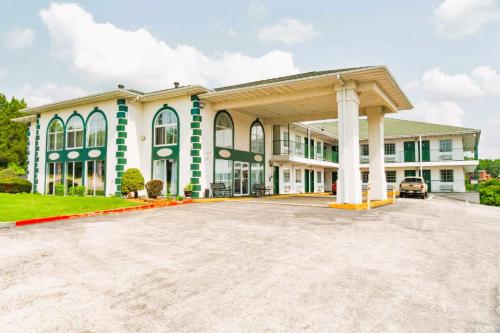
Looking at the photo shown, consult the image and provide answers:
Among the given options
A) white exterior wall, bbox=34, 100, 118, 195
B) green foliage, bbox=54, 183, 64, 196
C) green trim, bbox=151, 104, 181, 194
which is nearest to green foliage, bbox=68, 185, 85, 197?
white exterior wall, bbox=34, 100, 118, 195

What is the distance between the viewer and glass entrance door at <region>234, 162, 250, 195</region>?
22.1 metres

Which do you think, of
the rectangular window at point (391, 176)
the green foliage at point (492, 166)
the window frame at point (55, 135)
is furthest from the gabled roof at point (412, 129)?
the green foliage at point (492, 166)

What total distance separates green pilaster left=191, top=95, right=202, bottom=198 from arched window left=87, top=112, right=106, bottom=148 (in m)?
6.20

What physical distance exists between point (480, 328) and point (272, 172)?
2312 cm

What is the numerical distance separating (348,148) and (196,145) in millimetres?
8501

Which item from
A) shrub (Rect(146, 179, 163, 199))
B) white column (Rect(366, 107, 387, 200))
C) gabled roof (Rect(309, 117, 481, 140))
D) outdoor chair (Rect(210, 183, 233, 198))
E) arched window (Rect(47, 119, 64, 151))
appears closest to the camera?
shrub (Rect(146, 179, 163, 199))

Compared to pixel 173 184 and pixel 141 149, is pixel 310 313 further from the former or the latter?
pixel 141 149

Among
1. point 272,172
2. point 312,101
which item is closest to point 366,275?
point 312,101

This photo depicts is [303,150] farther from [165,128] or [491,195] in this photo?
[491,195]

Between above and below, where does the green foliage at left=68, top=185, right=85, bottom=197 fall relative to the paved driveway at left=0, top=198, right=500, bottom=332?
above

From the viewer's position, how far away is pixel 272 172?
26422 mm

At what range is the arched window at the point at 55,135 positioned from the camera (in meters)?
23.5

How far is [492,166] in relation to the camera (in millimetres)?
131625

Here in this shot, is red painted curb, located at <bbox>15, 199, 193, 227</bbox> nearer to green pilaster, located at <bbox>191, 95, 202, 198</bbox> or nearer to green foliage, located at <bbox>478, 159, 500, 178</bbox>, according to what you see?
green pilaster, located at <bbox>191, 95, 202, 198</bbox>
